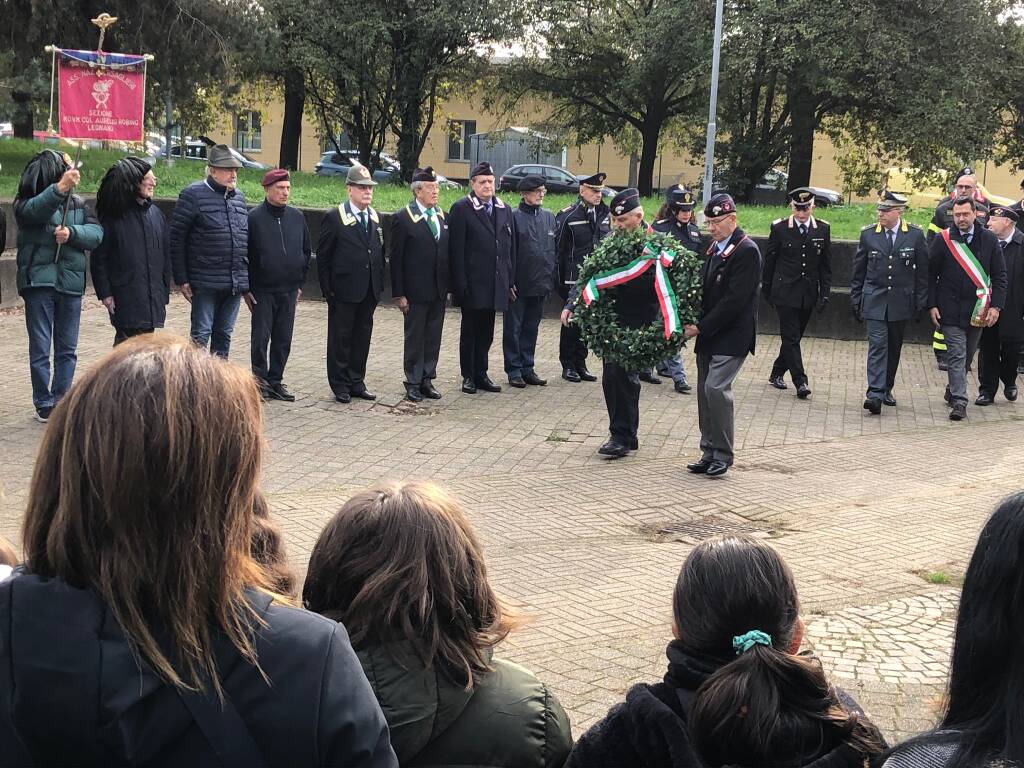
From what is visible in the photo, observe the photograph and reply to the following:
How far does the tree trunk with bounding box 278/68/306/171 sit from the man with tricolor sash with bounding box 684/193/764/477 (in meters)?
22.0

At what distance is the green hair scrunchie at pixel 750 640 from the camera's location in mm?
2610

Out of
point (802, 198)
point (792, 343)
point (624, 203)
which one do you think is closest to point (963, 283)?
point (792, 343)

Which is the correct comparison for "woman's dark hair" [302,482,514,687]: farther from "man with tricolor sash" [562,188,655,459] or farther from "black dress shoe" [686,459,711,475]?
"man with tricolor sash" [562,188,655,459]

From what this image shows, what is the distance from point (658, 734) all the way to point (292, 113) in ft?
101

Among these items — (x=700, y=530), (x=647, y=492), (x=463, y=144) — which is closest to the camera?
(x=700, y=530)

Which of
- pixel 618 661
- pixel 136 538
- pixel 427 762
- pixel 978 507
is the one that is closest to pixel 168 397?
pixel 136 538

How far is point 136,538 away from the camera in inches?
71.7

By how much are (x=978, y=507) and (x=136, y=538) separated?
23.8ft

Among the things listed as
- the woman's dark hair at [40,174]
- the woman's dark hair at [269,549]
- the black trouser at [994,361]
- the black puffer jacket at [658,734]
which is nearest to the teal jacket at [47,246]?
the woman's dark hair at [40,174]

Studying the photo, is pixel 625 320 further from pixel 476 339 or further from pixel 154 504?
pixel 154 504

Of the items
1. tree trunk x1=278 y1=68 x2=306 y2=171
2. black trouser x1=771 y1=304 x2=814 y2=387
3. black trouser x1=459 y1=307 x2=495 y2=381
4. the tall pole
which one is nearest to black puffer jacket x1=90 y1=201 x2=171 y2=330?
black trouser x1=459 y1=307 x2=495 y2=381

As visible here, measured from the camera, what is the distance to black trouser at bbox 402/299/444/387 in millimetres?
10969

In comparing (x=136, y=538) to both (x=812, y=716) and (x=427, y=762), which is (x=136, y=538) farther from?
(x=812, y=716)

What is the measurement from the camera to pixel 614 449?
9133 mm
